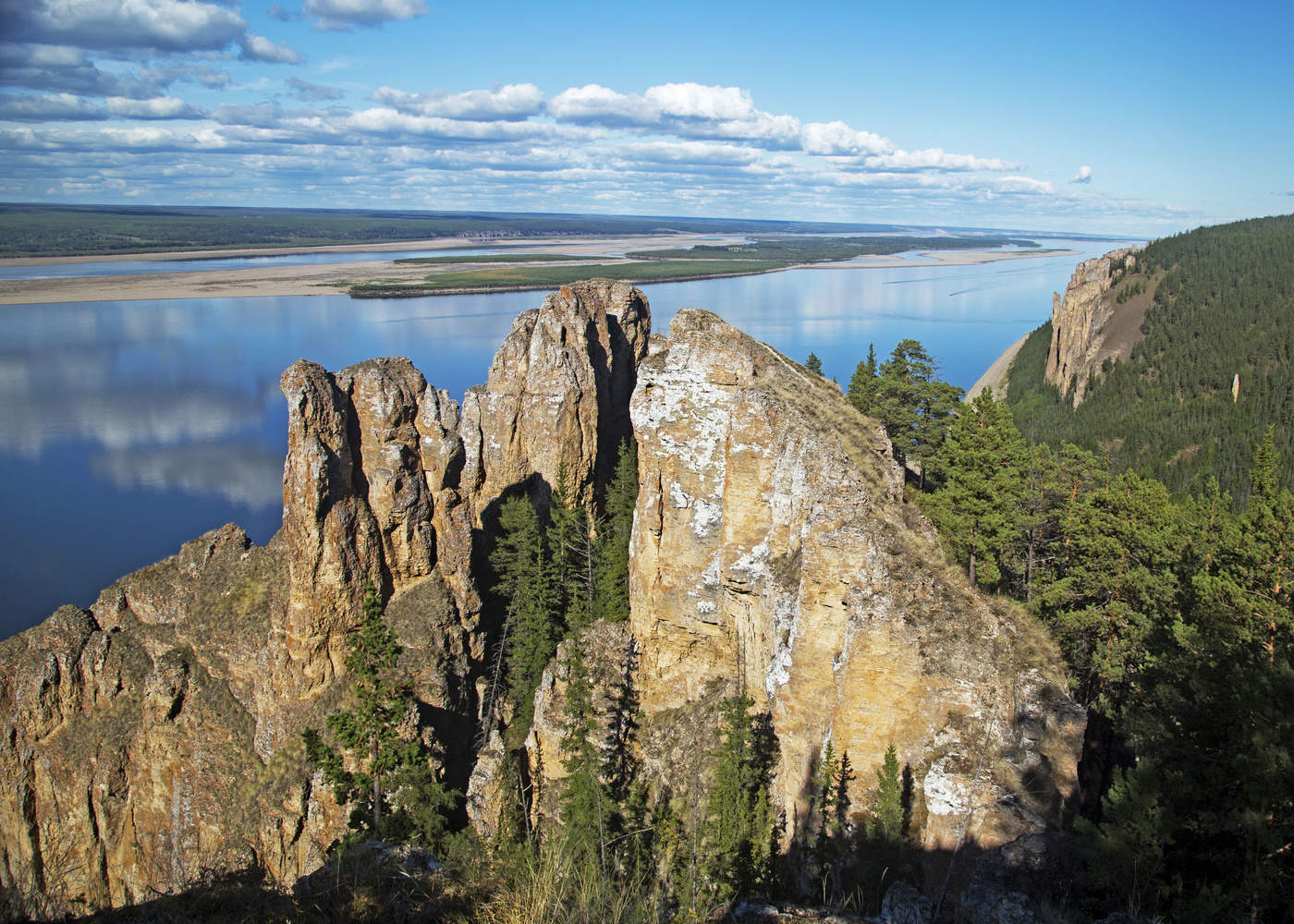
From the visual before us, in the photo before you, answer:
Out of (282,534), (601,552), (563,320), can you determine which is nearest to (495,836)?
(601,552)

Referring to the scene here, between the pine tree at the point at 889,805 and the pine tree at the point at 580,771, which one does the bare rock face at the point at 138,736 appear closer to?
the pine tree at the point at 580,771

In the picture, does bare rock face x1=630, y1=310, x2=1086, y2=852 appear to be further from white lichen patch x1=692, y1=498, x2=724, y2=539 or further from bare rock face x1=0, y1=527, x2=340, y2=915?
bare rock face x1=0, y1=527, x2=340, y2=915

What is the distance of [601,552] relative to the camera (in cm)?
2539

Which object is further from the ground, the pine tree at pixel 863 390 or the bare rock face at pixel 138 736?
the pine tree at pixel 863 390

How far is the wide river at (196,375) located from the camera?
2158 inches

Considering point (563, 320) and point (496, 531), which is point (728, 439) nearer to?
point (496, 531)

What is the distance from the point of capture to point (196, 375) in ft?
313

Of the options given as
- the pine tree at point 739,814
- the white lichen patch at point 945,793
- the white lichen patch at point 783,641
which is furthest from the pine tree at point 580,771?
the white lichen patch at point 945,793

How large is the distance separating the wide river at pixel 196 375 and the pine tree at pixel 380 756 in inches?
1295

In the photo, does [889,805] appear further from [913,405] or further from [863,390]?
[913,405]

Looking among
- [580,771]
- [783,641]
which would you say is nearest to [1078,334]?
[783,641]

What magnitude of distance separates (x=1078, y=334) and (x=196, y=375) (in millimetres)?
112399

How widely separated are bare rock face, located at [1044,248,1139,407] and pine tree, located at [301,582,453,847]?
104189 millimetres

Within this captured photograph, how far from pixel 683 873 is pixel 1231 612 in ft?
41.2
